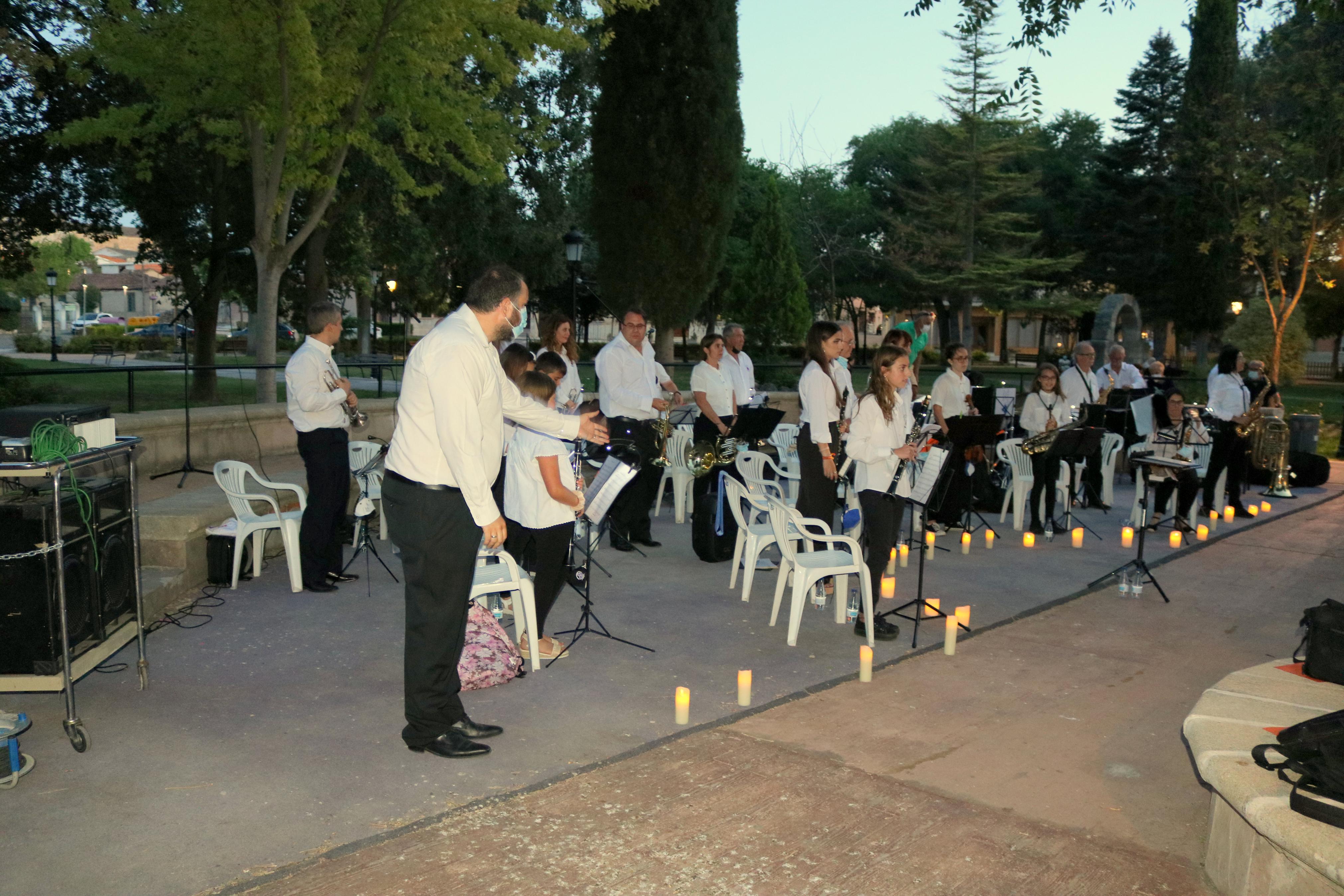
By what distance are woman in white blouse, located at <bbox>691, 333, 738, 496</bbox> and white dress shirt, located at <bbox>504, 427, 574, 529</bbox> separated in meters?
3.59

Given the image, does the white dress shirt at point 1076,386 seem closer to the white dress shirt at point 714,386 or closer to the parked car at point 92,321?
the white dress shirt at point 714,386

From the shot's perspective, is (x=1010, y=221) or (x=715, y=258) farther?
(x=1010, y=221)

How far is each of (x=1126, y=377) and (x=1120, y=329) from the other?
14.6 meters

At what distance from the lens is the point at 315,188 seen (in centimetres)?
1369

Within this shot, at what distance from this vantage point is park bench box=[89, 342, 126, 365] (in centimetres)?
3350

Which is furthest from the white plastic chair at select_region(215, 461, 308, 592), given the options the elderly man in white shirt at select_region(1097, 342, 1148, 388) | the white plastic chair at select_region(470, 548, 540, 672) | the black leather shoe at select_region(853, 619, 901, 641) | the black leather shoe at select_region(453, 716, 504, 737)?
the elderly man in white shirt at select_region(1097, 342, 1148, 388)

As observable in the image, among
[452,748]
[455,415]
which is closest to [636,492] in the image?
[452,748]

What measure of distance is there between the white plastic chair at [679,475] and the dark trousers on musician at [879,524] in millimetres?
3860

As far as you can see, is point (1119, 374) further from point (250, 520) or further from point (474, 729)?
point (474, 729)

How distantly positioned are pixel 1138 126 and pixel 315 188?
128ft

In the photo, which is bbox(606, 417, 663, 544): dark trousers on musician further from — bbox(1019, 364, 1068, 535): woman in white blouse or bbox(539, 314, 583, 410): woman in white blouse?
bbox(1019, 364, 1068, 535): woman in white blouse

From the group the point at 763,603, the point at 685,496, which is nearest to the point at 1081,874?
the point at 763,603

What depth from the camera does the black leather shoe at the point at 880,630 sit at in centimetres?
653

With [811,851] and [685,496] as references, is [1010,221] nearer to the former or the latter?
[685,496]
